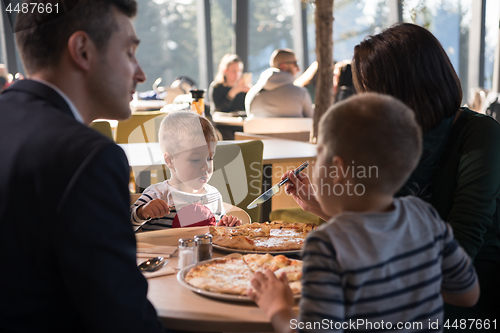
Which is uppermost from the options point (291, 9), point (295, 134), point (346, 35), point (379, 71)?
point (291, 9)

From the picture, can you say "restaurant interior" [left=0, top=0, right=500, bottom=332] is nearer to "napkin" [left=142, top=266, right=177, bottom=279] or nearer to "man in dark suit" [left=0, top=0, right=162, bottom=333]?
"napkin" [left=142, top=266, right=177, bottom=279]

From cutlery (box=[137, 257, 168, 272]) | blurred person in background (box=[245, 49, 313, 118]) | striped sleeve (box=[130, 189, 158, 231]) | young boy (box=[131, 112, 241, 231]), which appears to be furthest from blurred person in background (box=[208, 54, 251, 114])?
cutlery (box=[137, 257, 168, 272])

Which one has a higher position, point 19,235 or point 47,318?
point 19,235

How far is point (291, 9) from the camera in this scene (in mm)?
8602

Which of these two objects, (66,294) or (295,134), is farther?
(295,134)

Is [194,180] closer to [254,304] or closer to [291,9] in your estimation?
[254,304]

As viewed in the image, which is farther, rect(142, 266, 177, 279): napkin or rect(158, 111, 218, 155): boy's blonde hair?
rect(158, 111, 218, 155): boy's blonde hair

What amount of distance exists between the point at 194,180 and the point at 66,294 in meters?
1.16

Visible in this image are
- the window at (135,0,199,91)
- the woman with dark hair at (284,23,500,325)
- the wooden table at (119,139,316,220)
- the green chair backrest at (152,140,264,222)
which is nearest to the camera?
the woman with dark hair at (284,23,500,325)

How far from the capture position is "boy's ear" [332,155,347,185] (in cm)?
89

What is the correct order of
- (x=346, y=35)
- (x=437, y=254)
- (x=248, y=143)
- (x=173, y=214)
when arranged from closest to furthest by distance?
(x=437, y=254) → (x=173, y=214) → (x=248, y=143) → (x=346, y=35)

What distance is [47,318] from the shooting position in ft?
2.70

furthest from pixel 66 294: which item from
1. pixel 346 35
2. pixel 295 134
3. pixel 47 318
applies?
pixel 346 35


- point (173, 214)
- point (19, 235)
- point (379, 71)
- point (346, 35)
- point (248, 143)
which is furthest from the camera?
point (346, 35)
